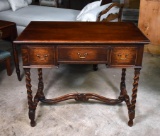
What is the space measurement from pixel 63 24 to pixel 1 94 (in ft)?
3.23

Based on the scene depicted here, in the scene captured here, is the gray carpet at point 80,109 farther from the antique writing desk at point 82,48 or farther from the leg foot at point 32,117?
the antique writing desk at point 82,48

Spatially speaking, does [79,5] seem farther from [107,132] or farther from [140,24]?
[107,132]

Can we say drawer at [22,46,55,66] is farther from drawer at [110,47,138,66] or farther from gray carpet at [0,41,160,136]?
gray carpet at [0,41,160,136]

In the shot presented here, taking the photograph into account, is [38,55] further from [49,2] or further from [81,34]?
[49,2]

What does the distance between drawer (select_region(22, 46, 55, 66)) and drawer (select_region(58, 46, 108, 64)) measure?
0.06 m

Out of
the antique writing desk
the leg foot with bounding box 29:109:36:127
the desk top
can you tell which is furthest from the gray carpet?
the desk top

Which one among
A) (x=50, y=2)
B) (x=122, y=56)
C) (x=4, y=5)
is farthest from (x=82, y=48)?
(x=50, y=2)

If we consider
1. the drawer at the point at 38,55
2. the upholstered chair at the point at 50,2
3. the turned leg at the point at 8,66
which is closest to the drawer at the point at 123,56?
the drawer at the point at 38,55

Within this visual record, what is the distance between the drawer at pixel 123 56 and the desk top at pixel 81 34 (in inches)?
2.5

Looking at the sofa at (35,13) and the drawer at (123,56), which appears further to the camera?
the sofa at (35,13)

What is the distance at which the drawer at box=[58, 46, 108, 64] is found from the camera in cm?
138

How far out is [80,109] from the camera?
Result: 1.88 metres

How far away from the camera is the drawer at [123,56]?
1.38 meters

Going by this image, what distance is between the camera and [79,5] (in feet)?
16.0
